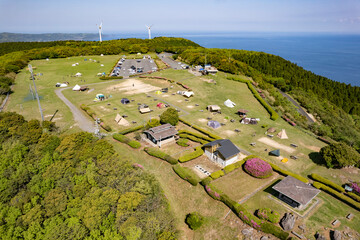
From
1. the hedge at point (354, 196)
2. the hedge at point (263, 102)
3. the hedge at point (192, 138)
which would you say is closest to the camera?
the hedge at point (354, 196)

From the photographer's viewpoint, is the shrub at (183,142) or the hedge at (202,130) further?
the hedge at (202,130)

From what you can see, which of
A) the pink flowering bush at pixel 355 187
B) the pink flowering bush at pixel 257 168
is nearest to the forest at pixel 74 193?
the pink flowering bush at pixel 257 168

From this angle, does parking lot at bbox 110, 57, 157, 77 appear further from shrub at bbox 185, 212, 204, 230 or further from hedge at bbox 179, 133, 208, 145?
shrub at bbox 185, 212, 204, 230

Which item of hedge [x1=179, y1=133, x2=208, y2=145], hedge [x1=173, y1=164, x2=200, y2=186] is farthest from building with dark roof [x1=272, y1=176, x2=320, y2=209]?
hedge [x1=179, y1=133, x2=208, y2=145]

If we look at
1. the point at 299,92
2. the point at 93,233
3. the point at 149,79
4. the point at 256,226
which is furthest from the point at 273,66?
the point at 93,233

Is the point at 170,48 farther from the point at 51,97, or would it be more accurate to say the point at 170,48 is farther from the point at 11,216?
the point at 11,216

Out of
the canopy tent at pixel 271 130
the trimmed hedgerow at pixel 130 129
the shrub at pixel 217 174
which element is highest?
the trimmed hedgerow at pixel 130 129

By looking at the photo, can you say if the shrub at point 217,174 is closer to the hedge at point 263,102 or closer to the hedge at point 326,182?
the hedge at point 326,182
